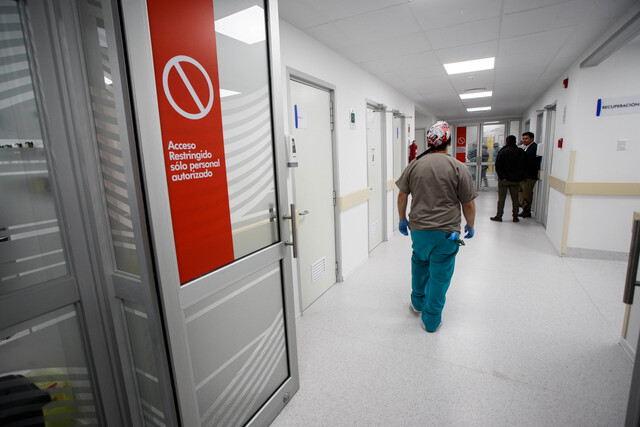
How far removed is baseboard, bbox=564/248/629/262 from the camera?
13.4ft

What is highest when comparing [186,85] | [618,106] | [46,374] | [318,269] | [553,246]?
[618,106]

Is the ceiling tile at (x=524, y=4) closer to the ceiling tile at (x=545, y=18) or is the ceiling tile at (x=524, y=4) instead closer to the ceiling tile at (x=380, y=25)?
the ceiling tile at (x=545, y=18)

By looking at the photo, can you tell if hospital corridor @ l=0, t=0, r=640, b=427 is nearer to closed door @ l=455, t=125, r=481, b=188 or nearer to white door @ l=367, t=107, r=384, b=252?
white door @ l=367, t=107, r=384, b=252

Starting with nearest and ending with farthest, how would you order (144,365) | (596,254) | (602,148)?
(144,365)
(602,148)
(596,254)

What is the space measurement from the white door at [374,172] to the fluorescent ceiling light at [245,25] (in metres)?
2.98

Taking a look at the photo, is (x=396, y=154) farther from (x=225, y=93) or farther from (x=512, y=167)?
(x=225, y=93)

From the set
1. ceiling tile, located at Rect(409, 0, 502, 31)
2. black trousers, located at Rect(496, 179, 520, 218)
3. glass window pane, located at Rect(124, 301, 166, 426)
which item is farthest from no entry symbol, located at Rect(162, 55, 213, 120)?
black trousers, located at Rect(496, 179, 520, 218)

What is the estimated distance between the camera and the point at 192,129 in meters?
1.30

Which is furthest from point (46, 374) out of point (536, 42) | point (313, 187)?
point (536, 42)

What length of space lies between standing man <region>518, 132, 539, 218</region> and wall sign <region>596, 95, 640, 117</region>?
7.85ft

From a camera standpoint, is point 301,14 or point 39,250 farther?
point 301,14

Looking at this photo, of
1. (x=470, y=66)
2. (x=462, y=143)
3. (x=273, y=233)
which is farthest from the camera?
(x=462, y=143)

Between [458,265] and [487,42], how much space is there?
2658mm

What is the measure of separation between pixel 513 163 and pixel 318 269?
16.6 feet
